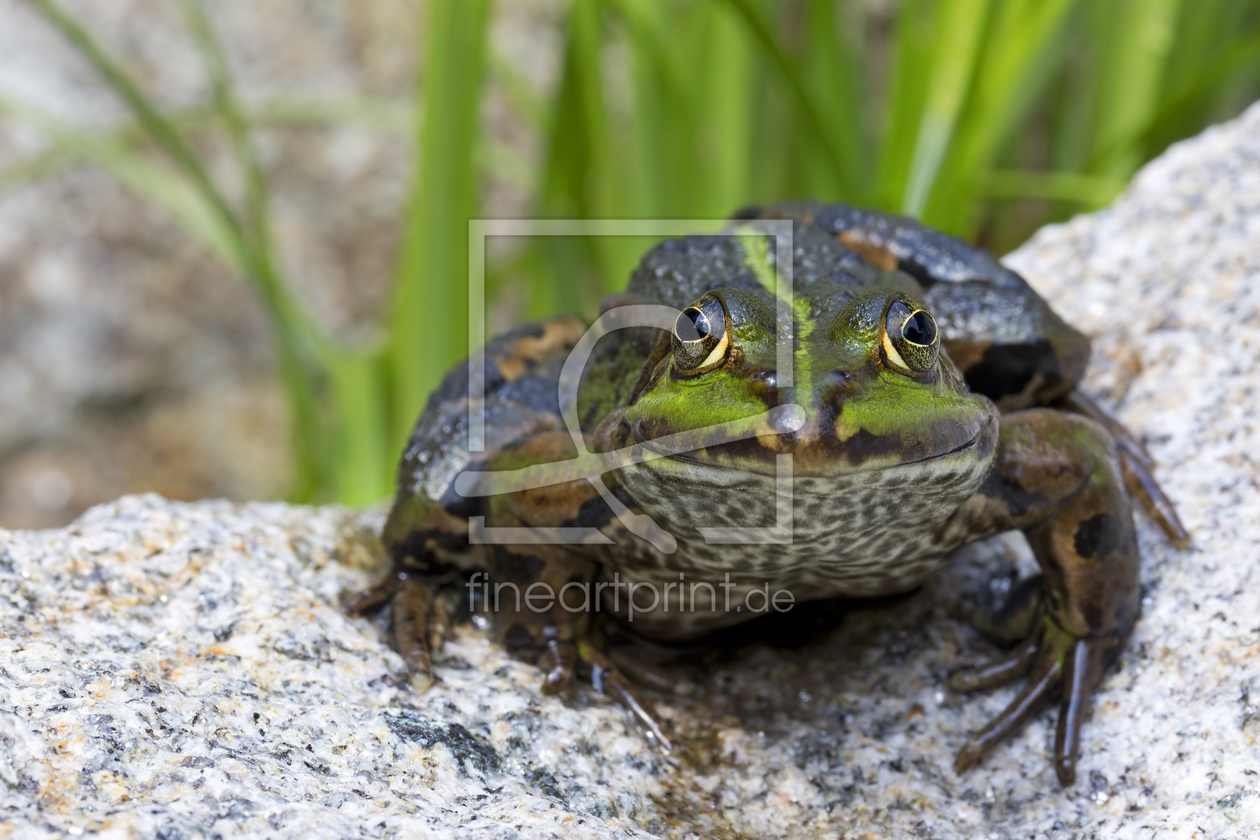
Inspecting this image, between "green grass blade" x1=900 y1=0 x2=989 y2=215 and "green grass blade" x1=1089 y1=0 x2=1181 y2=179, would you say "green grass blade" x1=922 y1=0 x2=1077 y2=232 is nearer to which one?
"green grass blade" x1=900 y1=0 x2=989 y2=215

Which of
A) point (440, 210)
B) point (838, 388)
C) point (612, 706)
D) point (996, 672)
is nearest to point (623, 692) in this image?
point (612, 706)

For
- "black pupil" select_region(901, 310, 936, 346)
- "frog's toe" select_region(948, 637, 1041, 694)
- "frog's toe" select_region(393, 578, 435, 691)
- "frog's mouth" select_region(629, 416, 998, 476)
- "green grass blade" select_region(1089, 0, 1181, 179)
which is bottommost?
"frog's toe" select_region(948, 637, 1041, 694)

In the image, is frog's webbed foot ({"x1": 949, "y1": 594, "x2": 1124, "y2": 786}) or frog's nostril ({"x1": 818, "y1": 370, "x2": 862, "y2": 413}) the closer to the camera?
frog's nostril ({"x1": 818, "y1": 370, "x2": 862, "y2": 413})

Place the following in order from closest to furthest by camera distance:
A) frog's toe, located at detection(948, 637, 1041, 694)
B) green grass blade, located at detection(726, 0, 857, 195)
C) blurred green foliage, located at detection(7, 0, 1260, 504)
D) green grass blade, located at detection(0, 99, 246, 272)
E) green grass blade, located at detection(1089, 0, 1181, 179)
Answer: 1. frog's toe, located at detection(948, 637, 1041, 694)
2. green grass blade, located at detection(726, 0, 857, 195)
3. blurred green foliage, located at detection(7, 0, 1260, 504)
4. green grass blade, located at detection(0, 99, 246, 272)
5. green grass blade, located at detection(1089, 0, 1181, 179)

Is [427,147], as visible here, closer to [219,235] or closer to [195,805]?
[219,235]

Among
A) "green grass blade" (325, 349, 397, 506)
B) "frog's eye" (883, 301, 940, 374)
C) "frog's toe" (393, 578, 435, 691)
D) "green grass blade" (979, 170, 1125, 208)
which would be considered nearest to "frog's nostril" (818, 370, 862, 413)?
"frog's eye" (883, 301, 940, 374)

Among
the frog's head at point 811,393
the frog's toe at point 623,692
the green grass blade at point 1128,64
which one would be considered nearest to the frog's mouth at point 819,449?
the frog's head at point 811,393

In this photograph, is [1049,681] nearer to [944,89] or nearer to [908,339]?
[908,339]
